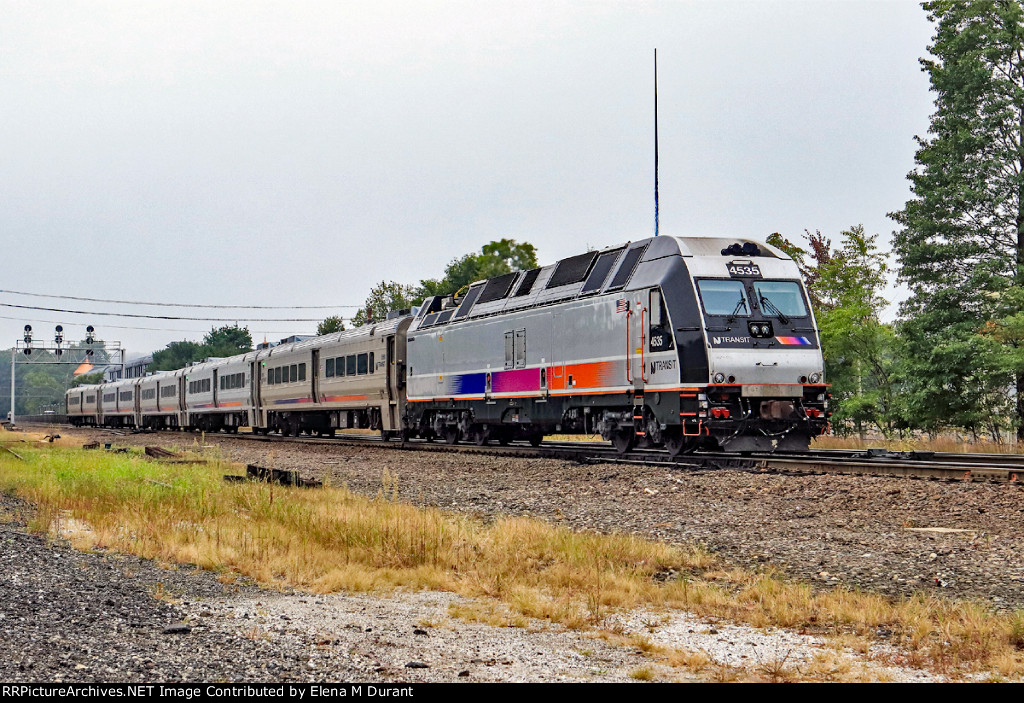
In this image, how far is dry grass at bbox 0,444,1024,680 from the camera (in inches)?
265

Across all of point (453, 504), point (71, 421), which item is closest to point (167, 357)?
point (71, 421)

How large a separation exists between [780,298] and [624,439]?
4104 mm

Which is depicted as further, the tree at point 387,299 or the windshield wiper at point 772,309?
the tree at point 387,299

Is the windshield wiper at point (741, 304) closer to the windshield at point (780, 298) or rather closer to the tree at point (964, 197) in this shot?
the windshield at point (780, 298)

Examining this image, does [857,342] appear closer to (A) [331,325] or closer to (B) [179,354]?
(A) [331,325]

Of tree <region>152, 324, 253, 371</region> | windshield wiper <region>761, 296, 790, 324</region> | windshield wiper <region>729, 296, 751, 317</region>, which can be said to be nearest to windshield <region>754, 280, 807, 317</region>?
windshield wiper <region>761, 296, 790, 324</region>

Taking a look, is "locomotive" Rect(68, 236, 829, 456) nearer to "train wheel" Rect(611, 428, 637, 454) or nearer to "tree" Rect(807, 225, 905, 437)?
"train wheel" Rect(611, 428, 637, 454)

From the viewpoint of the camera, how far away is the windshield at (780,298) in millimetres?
17562

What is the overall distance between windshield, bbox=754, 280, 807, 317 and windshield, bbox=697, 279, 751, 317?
1.21ft

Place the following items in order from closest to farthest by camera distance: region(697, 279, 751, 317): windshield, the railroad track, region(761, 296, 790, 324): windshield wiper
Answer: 1. the railroad track
2. region(697, 279, 751, 317): windshield
3. region(761, 296, 790, 324): windshield wiper

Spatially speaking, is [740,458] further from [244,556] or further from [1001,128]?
[1001,128]

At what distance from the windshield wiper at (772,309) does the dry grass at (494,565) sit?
786cm

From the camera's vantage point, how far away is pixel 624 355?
60.3ft

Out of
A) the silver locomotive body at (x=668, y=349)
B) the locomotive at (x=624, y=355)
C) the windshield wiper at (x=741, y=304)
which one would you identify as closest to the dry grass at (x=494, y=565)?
the silver locomotive body at (x=668, y=349)
